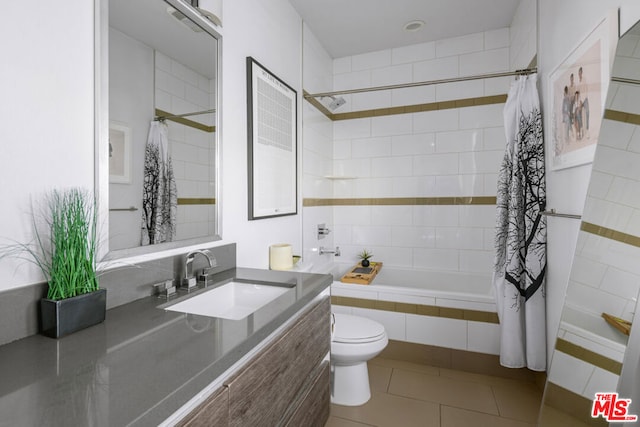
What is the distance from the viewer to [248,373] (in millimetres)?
949

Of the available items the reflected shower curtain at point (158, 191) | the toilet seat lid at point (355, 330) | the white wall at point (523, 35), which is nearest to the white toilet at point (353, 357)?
the toilet seat lid at point (355, 330)

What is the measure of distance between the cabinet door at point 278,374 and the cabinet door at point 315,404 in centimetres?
7

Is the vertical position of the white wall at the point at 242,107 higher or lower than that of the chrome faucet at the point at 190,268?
higher

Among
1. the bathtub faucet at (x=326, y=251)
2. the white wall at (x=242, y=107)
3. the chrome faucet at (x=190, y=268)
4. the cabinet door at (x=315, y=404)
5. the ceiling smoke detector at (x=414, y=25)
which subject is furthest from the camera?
the bathtub faucet at (x=326, y=251)

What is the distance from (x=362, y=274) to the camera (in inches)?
117

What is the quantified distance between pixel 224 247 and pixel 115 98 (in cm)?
83

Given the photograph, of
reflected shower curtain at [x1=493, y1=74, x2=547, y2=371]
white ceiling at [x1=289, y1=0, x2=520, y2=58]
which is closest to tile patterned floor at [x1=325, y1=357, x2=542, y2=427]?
reflected shower curtain at [x1=493, y1=74, x2=547, y2=371]

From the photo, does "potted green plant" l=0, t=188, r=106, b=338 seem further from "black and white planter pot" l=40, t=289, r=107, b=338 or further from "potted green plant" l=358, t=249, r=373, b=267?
"potted green plant" l=358, t=249, r=373, b=267

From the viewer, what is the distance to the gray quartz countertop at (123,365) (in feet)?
1.95

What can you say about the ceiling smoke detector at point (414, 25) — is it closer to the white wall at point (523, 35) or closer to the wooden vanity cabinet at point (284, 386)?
the white wall at point (523, 35)

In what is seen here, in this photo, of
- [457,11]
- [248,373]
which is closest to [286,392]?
[248,373]

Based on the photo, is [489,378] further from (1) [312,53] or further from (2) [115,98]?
(1) [312,53]

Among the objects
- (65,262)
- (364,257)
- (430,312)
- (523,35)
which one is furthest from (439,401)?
(523,35)

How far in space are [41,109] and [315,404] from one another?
4.88ft
